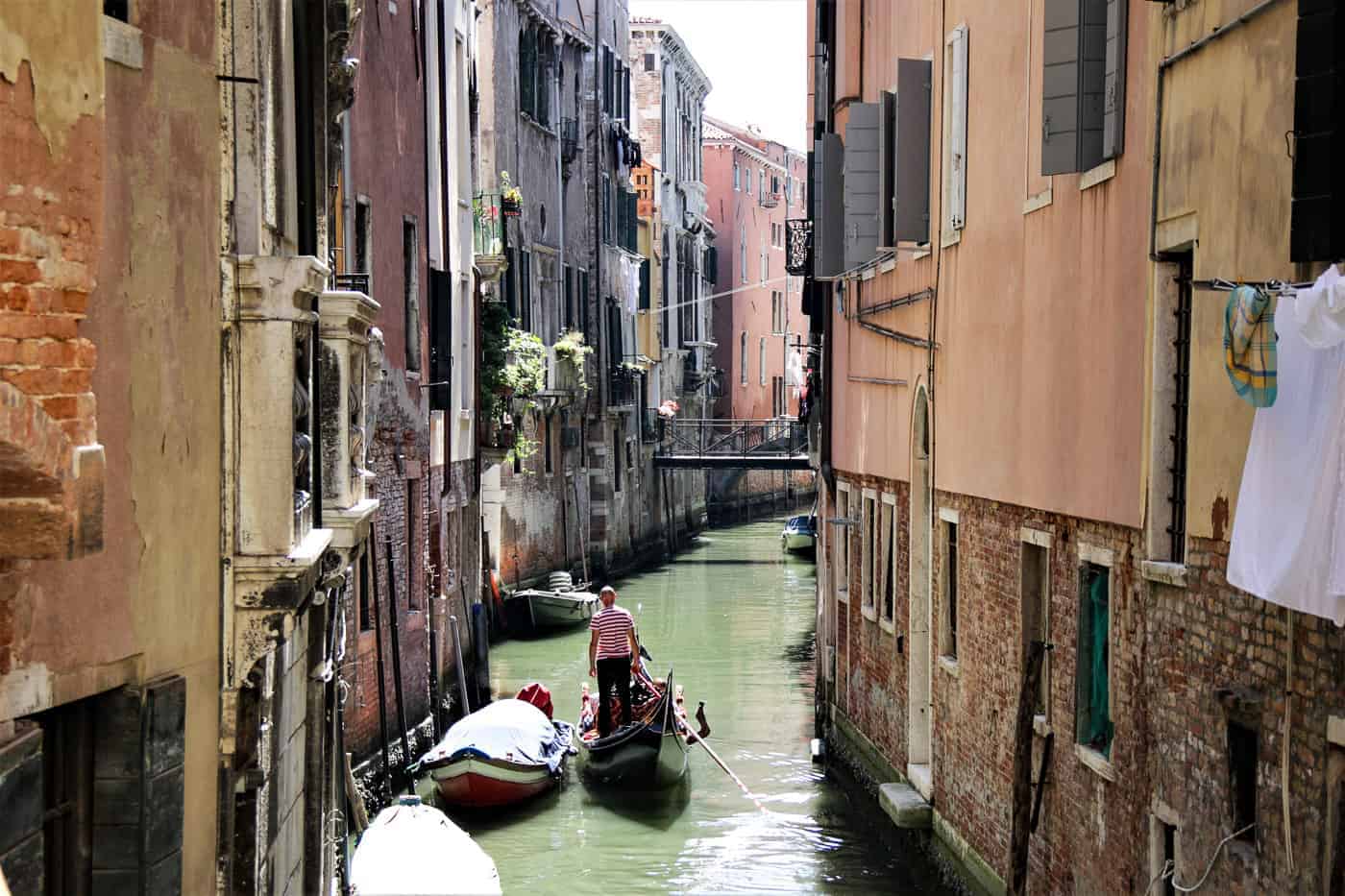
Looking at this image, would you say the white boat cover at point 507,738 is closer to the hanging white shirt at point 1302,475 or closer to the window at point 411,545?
the window at point 411,545

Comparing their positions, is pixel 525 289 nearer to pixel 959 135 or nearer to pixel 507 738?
pixel 507 738

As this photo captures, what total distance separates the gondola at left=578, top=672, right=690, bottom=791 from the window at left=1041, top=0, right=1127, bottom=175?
7974 millimetres

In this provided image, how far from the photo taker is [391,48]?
15297mm

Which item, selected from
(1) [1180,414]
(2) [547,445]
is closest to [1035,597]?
(1) [1180,414]

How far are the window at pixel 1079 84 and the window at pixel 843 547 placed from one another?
7440 mm

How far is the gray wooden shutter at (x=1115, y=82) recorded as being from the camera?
816cm

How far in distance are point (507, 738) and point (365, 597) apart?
1778 mm

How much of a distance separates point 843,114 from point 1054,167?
767 centimetres

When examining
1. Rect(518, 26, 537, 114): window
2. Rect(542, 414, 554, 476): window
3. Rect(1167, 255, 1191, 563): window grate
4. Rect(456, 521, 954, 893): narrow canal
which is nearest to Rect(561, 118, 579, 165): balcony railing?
Rect(518, 26, 537, 114): window

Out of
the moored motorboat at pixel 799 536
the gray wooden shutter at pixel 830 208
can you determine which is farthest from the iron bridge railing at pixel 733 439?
the gray wooden shutter at pixel 830 208

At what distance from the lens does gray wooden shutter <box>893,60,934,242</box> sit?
12.6m

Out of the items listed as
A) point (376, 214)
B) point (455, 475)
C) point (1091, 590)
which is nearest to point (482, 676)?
point (455, 475)

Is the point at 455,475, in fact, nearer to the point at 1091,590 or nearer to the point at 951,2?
the point at 951,2

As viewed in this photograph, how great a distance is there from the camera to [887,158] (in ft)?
44.6
